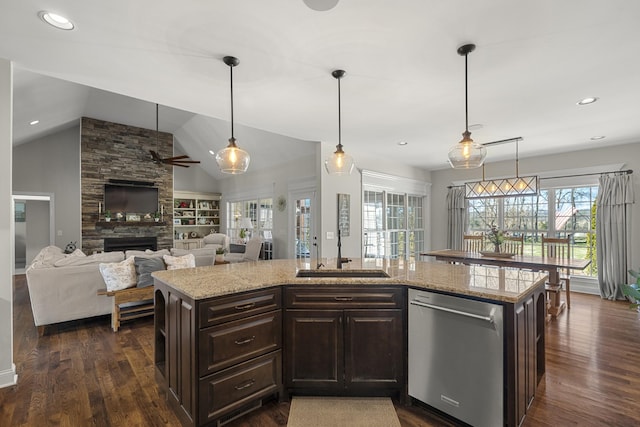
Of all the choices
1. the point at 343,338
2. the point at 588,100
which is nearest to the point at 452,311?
the point at 343,338

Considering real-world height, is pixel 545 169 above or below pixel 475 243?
above

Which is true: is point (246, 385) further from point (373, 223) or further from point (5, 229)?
point (373, 223)

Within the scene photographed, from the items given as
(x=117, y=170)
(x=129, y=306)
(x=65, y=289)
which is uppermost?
(x=117, y=170)

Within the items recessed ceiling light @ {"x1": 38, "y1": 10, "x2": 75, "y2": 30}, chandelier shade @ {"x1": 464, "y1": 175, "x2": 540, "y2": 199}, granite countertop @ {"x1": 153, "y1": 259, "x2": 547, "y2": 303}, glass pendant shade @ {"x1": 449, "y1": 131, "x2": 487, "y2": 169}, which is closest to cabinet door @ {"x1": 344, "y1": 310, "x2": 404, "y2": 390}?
granite countertop @ {"x1": 153, "y1": 259, "x2": 547, "y2": 303}

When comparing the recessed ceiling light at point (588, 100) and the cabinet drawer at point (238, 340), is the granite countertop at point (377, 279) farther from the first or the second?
the recessed ceiling light at point (588, 100)

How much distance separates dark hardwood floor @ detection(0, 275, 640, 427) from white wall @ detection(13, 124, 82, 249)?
4.37 metres

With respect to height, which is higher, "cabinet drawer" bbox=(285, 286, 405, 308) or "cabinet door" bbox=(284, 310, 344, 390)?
"cabinet drawer" bbox=(285, 286, 405, 308)

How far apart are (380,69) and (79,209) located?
8.17m

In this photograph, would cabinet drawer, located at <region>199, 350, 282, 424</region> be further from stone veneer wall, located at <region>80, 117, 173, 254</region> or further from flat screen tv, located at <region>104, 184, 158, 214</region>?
flat screen tv, located at <region>104, 184, 158, 214</region>

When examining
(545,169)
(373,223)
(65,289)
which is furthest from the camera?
(373,223)

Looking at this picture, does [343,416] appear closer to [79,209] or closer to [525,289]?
[525,289]

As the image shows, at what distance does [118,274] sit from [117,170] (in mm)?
5131

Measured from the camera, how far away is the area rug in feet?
6.42

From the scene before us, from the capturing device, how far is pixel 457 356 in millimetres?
1878
